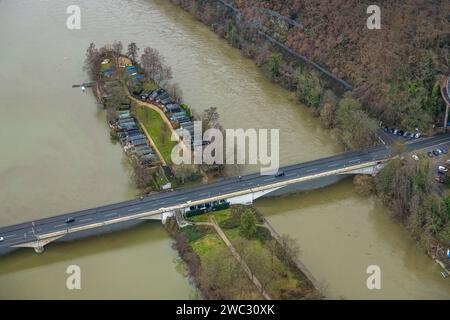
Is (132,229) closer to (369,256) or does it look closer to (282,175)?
(282,175)

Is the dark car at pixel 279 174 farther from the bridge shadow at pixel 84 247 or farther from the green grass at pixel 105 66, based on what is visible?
the green grass at pixel 105 66

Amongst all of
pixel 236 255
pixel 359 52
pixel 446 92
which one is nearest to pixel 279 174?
pixel 236 255

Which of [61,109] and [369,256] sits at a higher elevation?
[61,109]

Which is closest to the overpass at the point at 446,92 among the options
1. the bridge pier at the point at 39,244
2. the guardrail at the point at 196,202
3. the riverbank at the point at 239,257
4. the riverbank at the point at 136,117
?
the guardrail at the point at 196,202

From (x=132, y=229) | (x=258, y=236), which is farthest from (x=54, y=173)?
(x=258, y=236)

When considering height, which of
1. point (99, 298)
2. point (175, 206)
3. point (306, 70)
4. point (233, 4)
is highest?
point (233, 4)

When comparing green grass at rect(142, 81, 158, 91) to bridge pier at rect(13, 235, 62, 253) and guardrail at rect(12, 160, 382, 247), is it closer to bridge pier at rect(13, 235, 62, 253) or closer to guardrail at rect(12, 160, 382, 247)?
guardrail at rect(12, 160, 382, 247)
